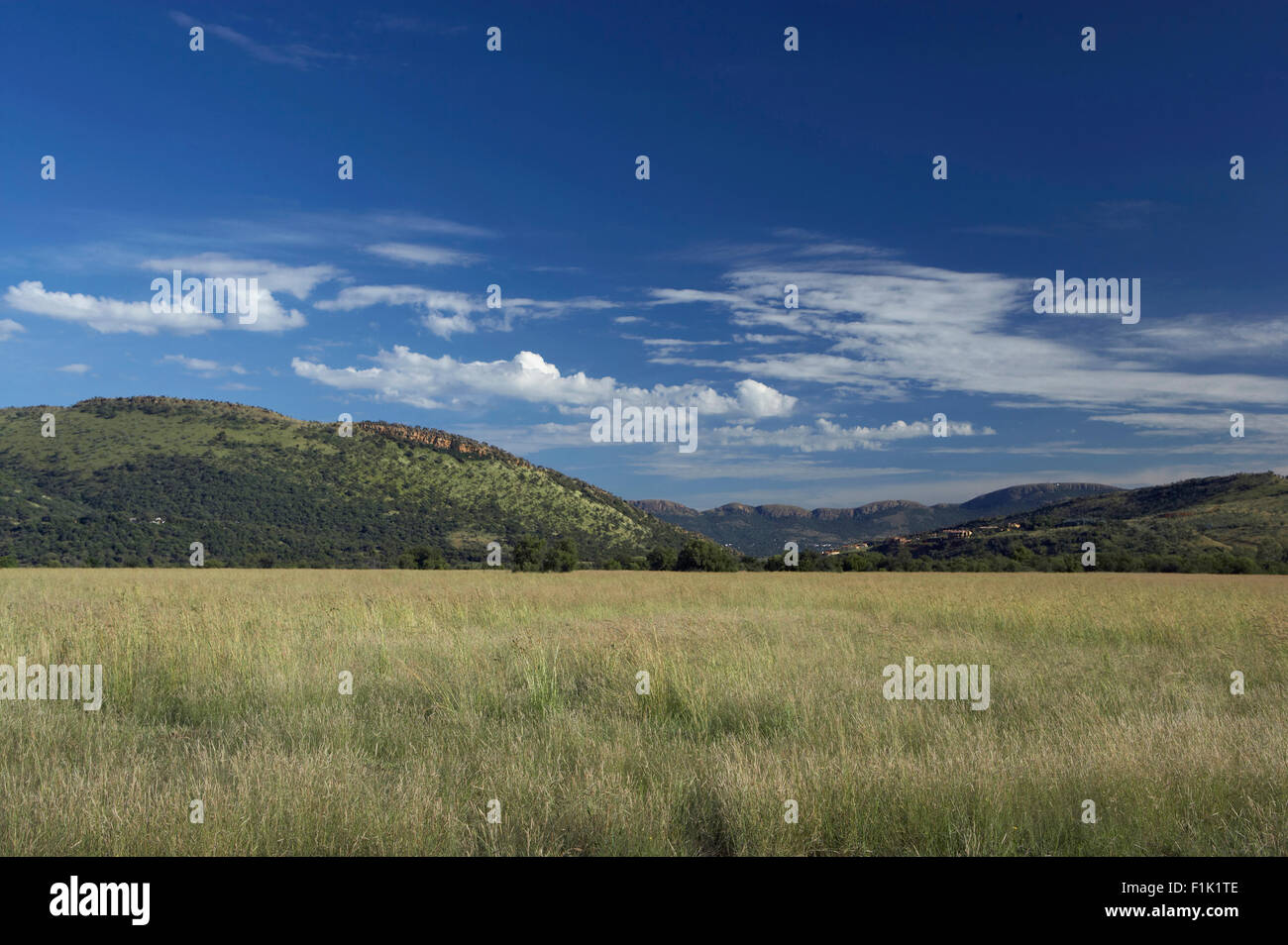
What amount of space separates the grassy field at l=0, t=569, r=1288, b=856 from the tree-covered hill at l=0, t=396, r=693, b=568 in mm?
57293

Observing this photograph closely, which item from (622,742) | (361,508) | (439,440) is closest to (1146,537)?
(622,742)

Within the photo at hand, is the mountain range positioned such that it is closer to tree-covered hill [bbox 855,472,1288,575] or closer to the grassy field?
tree-covered hill [bbox 855,472,1288,575]

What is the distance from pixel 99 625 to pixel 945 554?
6429 cm

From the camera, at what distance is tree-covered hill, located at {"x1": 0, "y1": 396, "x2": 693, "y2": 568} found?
75000 mm

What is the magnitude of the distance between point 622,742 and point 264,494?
103450 millimetres

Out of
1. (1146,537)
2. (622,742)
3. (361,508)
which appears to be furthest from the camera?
(361,508)

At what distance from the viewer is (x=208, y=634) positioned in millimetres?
9805

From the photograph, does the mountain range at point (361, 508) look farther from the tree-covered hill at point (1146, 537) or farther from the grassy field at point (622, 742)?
the grassy field at point (622, 742)

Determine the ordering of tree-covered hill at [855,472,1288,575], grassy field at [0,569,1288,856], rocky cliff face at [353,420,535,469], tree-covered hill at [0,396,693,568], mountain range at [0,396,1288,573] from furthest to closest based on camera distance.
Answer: rocky cliff face at [353,420,535,469] → tree-covered hill at [0,396,693,568] → mountain range at [0,396,1288,573] → tree-covered hill at [855,472,1288,575] → grassy field at [0,569,1288,856]

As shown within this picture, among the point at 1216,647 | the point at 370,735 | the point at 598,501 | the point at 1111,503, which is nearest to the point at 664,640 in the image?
the point at 370,735

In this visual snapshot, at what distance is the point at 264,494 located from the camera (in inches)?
3770

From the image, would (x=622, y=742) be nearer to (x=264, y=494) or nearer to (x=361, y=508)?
(x=361, y=508)

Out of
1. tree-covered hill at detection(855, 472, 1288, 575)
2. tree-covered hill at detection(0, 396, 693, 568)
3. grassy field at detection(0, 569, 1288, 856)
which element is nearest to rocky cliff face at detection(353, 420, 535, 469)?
tree-covered hill at detection(0, 396, 693, 568)
